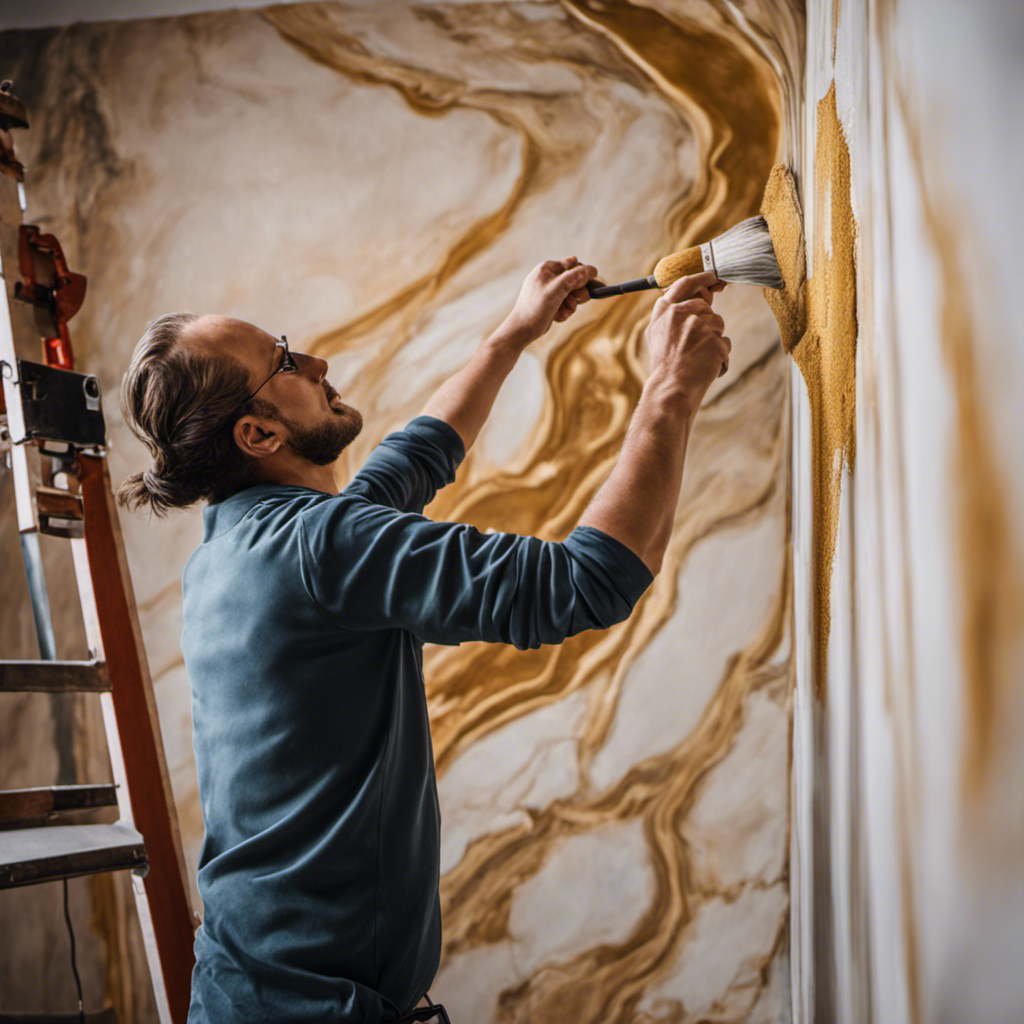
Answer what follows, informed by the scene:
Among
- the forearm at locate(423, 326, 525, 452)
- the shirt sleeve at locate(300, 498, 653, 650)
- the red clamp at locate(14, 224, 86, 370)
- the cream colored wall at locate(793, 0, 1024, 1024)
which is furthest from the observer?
the red clamp at locate(14, 224, 86, 370)

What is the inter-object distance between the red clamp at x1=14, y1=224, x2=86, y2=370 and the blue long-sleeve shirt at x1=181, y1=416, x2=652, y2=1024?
2.26 feet

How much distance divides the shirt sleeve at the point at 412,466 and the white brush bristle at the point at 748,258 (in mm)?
472

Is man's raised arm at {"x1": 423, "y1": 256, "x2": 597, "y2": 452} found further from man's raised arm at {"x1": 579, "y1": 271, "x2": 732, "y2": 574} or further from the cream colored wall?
the cream colored wall

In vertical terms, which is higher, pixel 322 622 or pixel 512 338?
pixel 512 338

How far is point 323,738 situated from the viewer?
3.30ft

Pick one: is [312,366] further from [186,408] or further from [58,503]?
[58,503]

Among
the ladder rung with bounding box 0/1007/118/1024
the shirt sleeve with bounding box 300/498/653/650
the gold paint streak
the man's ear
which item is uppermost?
the gold paint streak

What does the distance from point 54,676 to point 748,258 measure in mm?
1253

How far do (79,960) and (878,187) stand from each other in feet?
6.86

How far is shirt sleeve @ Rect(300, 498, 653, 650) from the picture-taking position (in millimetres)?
849

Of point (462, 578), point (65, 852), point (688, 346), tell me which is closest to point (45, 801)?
point (65, 852)

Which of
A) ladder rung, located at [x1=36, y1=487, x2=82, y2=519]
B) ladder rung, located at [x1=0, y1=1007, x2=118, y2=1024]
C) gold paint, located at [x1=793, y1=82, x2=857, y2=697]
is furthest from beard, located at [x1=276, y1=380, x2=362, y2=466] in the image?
ladder rung, located at [x1=0, y1=1007, x2=118, y2=1024]

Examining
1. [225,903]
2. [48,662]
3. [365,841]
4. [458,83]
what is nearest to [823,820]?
[365,841]

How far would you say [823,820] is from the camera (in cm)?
128
